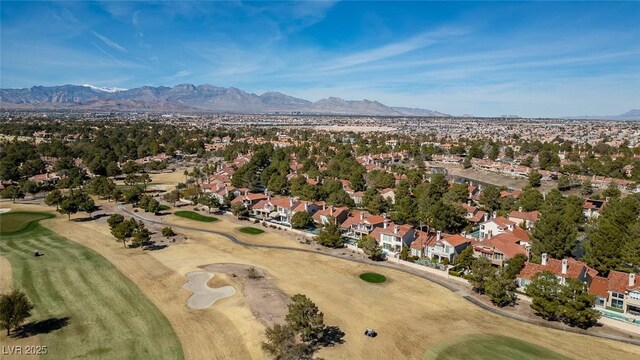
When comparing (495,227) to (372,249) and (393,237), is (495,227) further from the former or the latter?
(372,249)

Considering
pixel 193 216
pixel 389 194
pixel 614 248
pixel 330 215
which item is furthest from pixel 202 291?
pixel 389 194

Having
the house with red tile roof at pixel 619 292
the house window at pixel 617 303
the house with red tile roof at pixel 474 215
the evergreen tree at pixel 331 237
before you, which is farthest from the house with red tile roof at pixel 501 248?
the evergreen tree at pixel 331 237

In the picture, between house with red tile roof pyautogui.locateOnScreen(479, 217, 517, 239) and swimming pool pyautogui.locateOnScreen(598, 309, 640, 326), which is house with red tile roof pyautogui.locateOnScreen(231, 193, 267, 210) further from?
swimming pool pyautogui.locateOnScreen(598, 309, 640, 326)

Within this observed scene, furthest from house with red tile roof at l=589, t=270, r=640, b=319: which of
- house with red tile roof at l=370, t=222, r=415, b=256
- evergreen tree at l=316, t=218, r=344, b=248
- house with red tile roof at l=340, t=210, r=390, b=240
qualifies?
evergreen tree at l=316, t=218, r=344, b=248

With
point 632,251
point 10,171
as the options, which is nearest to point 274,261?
point 632,251

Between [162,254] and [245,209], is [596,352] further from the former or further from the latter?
[245,209]

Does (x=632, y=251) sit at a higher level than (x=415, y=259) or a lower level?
higher
